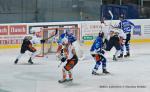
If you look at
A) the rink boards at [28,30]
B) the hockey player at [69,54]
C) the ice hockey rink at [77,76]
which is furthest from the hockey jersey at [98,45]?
the rink boards at [28,30]

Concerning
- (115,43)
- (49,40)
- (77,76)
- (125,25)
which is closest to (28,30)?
(49,40)

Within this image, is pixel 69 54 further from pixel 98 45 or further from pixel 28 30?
pixel 28 30

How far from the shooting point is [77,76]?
1523 cm

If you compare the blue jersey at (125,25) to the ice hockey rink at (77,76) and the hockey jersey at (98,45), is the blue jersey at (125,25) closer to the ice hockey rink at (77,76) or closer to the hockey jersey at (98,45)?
the ice hockey rink at (77,76)

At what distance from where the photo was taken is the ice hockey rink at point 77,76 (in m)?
13.3

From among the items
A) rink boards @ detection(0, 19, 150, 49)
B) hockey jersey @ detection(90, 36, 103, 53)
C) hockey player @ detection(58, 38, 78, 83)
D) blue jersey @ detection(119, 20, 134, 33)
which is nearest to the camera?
hockey player @ detection(58, 38, 78, 83)

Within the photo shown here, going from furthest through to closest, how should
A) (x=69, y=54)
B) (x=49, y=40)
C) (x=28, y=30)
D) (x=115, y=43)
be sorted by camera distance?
(x=28, y=30)
(x=49, y=40)
(x=115, y=43)
(x=69, y=54)

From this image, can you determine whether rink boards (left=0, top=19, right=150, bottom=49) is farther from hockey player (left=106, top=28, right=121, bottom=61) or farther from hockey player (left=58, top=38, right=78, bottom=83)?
hockey player (left=58, top=38, right=78, bottom=83)

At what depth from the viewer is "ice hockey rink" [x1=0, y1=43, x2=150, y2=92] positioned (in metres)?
13.3

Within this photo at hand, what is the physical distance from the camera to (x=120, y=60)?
1869cm

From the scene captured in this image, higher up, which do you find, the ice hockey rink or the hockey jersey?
the hockey jersey

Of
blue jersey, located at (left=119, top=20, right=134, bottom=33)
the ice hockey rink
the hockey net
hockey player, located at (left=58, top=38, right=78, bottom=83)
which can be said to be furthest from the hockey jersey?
the hockey net

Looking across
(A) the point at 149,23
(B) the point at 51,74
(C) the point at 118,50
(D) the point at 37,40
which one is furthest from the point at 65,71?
(A) the point at 149,23

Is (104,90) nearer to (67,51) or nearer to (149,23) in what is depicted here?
(67,51)
